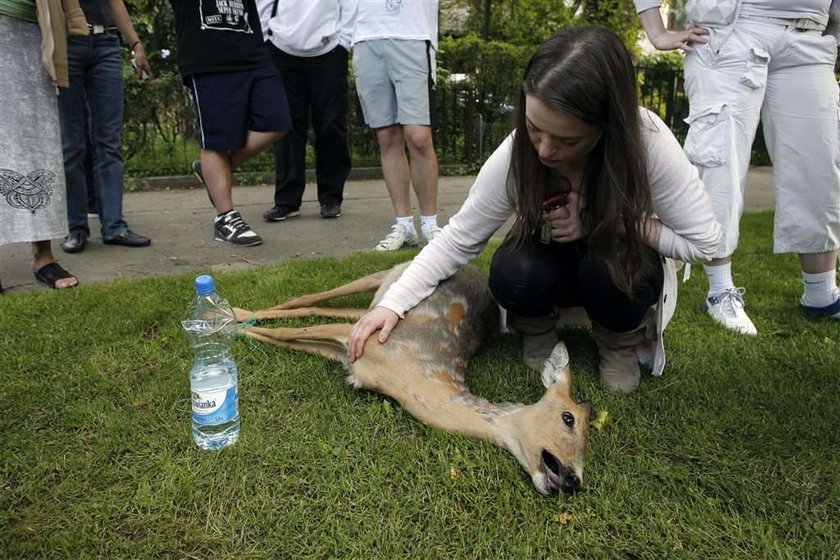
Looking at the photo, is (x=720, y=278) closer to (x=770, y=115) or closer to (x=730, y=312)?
(x=730, y=312)

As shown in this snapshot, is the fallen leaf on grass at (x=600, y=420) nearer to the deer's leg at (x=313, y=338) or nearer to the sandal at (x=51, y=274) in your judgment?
the deer's leg at (x=313, y=338)

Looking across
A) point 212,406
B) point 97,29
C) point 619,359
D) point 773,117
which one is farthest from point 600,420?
point 97,29

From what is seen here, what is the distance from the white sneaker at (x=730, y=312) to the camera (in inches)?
131

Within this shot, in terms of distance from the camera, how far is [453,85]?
9.83 m

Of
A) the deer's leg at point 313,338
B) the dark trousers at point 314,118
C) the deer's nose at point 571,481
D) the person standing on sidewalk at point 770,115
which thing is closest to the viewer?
the deer's nose at point 571,481

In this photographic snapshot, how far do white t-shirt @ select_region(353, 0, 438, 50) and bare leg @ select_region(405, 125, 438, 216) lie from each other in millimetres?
654

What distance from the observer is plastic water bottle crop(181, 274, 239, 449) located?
7.35ft

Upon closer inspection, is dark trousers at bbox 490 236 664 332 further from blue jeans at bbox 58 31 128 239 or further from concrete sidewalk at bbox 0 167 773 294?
blue jeans at bbox 58 31 128 239

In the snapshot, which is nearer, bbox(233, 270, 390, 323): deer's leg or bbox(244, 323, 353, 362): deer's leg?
bbox(244, 323, 353, 362): deer's leg

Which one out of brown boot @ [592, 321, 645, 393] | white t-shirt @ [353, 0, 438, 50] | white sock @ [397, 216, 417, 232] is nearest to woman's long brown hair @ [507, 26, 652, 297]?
brown boot @ [592, 321, 645, 393]

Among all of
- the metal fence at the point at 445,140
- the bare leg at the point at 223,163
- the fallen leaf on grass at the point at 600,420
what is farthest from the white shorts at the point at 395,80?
the metal fence at the point at 445,140

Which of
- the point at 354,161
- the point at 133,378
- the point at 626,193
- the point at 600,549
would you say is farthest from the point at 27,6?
the point at 354,161

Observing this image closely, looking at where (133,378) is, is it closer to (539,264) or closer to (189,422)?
(189,422)

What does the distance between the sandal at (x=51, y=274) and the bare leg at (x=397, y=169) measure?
2.24m
